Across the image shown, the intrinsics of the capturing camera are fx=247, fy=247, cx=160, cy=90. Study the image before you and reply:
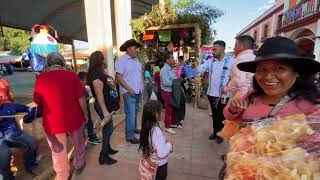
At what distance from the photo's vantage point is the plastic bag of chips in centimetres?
81

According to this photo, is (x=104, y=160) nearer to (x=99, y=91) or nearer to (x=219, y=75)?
(x=99, y=91)

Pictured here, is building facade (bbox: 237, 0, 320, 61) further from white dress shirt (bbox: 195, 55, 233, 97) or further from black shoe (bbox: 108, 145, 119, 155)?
black shoe (bbox: 108, 145, 119, 155)

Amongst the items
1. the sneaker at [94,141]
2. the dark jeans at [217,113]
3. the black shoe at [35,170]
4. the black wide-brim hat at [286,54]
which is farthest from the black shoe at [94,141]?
the black wide-brim hat at [286,54]

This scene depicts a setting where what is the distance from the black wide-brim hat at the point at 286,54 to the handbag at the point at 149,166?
1573 mm

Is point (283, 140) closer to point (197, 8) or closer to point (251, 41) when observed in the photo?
point (251, 41)

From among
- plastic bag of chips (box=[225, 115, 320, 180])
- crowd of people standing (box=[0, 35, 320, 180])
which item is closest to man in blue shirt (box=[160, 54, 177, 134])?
crowd of people standing (box=[0, 35, 320, 180])

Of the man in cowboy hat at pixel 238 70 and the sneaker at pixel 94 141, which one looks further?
the sneaker at pixel 94 141

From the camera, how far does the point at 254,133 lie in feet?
3.25

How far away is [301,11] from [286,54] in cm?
1537

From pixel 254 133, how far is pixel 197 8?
6660 mm

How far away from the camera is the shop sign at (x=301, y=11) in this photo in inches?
485

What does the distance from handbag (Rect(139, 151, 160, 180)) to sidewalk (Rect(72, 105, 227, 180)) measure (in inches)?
26.9

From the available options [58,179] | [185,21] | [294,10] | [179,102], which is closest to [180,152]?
[179,102]

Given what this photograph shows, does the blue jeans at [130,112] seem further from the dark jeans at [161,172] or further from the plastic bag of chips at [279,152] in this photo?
the plastic bag of chips at [279,152]
